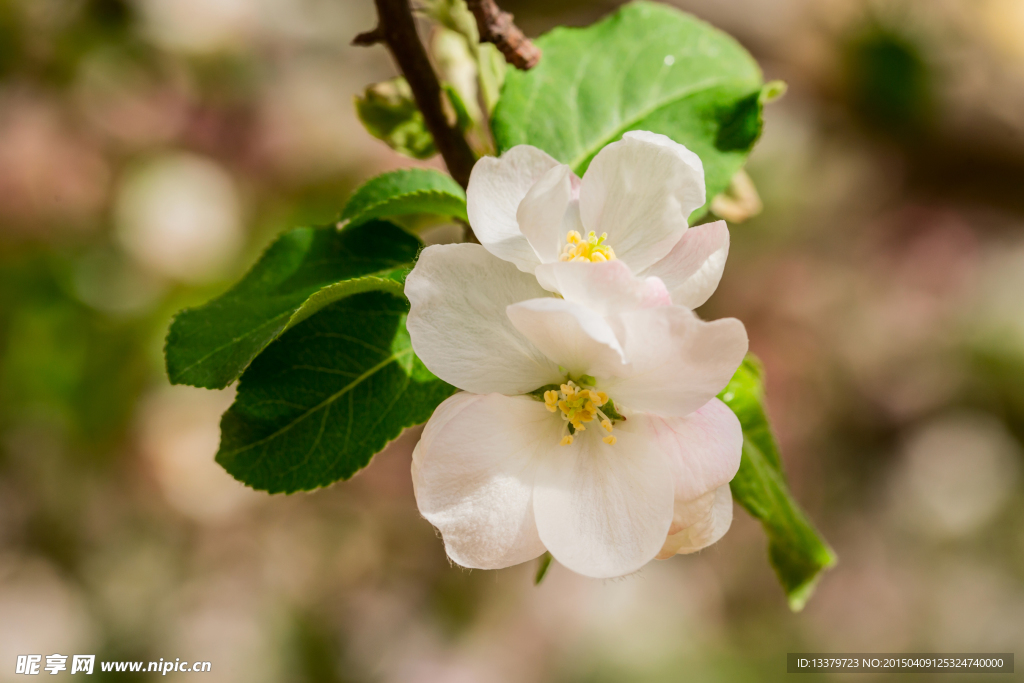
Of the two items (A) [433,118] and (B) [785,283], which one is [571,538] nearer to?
(A) [433,118]

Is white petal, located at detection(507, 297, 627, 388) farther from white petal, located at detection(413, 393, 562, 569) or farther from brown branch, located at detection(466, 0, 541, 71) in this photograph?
brown branch, located at detection(466, 0, 541, 71)

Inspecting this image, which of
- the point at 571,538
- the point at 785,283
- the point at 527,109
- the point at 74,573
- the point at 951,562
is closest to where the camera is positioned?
the point at 571,538

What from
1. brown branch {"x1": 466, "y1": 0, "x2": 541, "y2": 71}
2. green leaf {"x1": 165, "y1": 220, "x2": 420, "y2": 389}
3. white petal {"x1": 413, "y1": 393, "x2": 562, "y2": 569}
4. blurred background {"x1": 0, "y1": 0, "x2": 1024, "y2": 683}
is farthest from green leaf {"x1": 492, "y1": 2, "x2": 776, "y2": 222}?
blurred background {"x1": 0, "y1": 0, "x2": 1024, "y2": 683}

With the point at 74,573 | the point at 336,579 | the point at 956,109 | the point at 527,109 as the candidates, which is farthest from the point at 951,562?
the point at 74,573

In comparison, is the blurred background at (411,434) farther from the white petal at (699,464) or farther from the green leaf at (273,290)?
the white petal at (699,464)

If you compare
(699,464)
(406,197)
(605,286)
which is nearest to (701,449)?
(699,464)

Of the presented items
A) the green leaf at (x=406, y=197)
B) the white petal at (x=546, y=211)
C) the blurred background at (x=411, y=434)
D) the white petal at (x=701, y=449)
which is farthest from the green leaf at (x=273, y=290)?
the blurred background at (x=411, y=434)
